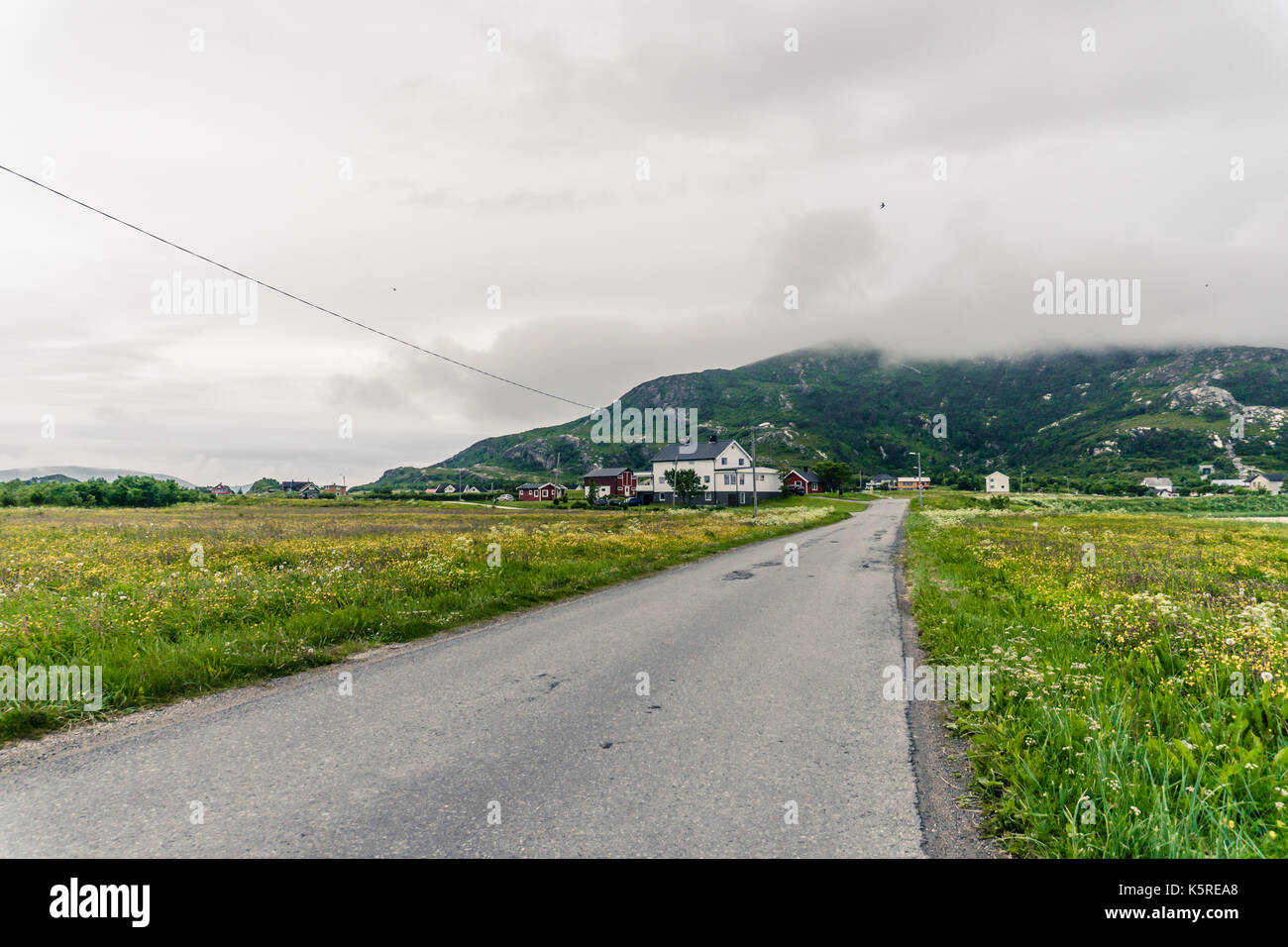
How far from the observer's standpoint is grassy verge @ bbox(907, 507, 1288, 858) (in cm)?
363

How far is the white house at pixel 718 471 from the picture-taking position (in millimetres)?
90562

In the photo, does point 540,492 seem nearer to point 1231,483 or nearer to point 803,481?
Result: point 803,481

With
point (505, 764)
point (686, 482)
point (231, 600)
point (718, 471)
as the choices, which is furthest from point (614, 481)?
point (505, 764)

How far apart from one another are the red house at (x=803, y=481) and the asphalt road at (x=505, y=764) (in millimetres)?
120961

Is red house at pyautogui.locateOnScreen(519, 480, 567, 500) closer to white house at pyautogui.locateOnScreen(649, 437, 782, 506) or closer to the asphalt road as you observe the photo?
white house at pyautogui.locateOnScreen(649, 437, 782, 506)

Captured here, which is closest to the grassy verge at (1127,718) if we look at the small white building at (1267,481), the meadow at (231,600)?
the meadow at (231,600)

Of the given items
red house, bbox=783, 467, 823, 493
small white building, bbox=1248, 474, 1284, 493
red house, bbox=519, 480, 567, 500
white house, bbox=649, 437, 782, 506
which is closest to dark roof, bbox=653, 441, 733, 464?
white house, bbox=649, 437, 782, 506

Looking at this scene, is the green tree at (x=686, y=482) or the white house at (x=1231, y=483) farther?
the white house at (x=1231, y=483)

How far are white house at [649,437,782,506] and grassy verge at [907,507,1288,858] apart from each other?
259ft

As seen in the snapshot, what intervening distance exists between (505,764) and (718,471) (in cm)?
8845

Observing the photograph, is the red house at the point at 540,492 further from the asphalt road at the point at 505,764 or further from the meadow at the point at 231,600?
the asphalt road at the point at 505,764

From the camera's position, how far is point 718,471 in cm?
9225

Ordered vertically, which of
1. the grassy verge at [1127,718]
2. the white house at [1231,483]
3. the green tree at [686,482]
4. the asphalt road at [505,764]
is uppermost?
the green tree at [686,482]
